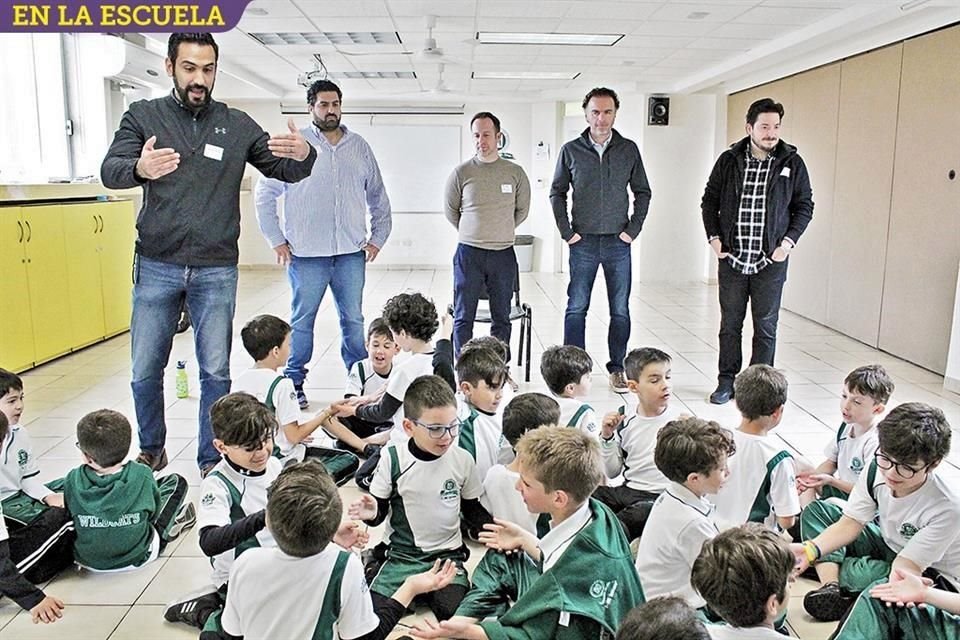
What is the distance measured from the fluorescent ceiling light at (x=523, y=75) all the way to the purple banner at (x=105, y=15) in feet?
14.9

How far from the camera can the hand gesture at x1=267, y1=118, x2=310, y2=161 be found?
3.08 m

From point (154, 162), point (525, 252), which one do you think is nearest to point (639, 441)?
point (154, 162)

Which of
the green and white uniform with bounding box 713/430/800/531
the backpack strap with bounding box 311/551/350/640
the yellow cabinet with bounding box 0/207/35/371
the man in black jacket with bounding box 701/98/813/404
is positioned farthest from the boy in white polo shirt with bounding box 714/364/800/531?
the yellow cabinet with bounding box 0/207/35/371

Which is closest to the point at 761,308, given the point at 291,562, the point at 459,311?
the point at 459,311

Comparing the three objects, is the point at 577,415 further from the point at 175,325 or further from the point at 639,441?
the point at 175,325

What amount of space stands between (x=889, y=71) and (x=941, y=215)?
1.29 meters

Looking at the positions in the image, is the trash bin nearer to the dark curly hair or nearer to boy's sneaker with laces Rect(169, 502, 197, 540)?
the dark curly hair

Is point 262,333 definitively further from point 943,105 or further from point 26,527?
point 943,105

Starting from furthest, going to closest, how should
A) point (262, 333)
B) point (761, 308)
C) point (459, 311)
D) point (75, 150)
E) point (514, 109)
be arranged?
point (514, 109) → point (75, 150) → point (459, 311) → point (761, 308) → point (262, 333)

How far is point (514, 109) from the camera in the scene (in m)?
11.6

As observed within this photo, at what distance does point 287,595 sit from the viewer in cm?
165

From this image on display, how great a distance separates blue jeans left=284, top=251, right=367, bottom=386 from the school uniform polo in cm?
259

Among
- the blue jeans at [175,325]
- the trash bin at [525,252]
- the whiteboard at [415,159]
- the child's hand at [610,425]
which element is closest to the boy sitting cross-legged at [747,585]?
the child's hand at [610,425]

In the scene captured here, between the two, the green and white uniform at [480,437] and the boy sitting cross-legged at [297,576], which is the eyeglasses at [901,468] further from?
the boy sitting cross-legged at [297,576]
